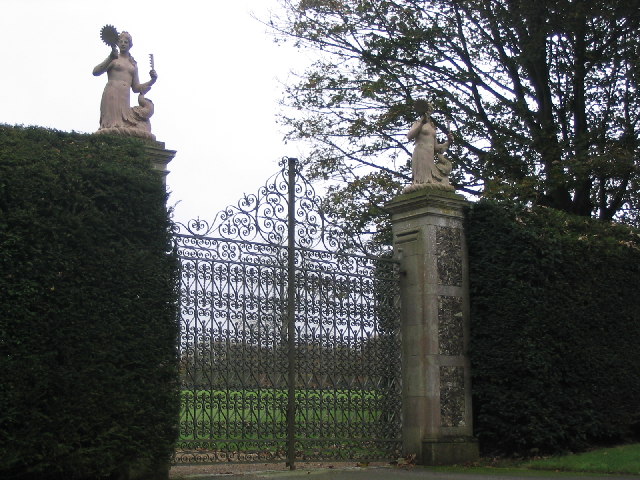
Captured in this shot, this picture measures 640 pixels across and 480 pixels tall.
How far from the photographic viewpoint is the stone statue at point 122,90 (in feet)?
30.3

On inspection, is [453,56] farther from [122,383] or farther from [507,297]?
[122,383]

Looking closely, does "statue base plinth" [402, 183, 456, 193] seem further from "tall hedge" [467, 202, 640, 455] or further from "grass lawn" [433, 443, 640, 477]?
"grass lawn" [433, 443, 640, 477]

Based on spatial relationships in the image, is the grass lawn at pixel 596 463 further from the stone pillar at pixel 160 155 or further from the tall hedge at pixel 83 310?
the stone pillar at pixel 160 155

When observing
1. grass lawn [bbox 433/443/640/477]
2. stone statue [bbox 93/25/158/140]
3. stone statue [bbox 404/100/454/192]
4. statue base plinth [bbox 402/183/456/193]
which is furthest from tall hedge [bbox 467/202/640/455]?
stone statue [bbox 93/25/158/140]

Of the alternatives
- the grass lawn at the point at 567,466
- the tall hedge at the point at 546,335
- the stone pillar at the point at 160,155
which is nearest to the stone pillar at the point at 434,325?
the tall hedge at the point at 546,335

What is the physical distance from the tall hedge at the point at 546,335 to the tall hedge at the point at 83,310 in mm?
4747

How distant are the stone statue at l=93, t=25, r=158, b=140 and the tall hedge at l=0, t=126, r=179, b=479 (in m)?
0.71

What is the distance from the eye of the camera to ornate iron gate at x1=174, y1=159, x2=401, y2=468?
9.19 metres

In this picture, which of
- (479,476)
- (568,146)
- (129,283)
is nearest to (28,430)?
(129,283)

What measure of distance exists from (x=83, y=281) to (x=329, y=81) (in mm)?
13209

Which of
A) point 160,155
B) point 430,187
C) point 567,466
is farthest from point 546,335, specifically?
point 160,155

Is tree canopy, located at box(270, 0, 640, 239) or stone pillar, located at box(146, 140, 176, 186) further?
tree canopy, located at box(270, 0, 640, 239)

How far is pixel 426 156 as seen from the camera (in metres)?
11.7

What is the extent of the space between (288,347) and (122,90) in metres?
3.56
